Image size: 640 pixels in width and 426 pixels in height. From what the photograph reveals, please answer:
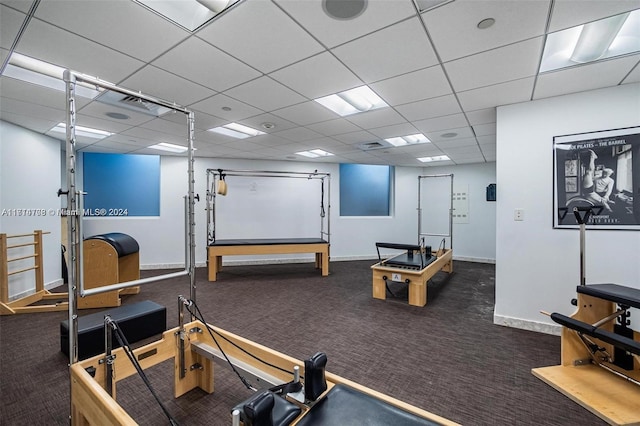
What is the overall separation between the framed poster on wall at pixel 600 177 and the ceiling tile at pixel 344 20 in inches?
91.9

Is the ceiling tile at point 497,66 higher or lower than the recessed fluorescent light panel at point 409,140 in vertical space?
lower

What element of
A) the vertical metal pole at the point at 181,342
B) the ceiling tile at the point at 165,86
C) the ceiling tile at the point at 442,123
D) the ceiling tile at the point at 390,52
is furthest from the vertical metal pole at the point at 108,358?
the ceiling tile at the point at 442,123

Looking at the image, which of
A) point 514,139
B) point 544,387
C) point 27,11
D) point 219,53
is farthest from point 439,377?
point 27,11

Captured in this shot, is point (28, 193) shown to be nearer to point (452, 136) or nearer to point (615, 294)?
point (452, 136)

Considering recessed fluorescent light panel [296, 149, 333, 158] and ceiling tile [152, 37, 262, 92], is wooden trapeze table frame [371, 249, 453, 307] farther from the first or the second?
ceiling tile [152, 37, 262, 92]

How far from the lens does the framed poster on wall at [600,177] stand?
8.38ft

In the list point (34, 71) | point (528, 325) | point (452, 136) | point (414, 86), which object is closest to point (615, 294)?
point (528, 325)

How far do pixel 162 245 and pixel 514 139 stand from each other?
665 cm

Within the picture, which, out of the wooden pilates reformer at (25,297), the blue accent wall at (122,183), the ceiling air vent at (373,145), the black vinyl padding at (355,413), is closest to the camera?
the black vinyl padding at (355,413)

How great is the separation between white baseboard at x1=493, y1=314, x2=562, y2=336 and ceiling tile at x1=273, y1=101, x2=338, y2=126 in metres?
3.15

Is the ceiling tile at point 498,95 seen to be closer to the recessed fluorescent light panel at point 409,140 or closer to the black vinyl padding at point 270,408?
the recessed fluorescent light panel at point 409,140

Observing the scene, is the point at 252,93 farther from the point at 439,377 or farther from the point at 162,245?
the point at 162,245

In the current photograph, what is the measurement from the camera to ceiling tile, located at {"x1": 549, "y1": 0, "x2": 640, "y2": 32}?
160cm

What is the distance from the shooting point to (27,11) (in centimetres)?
171
